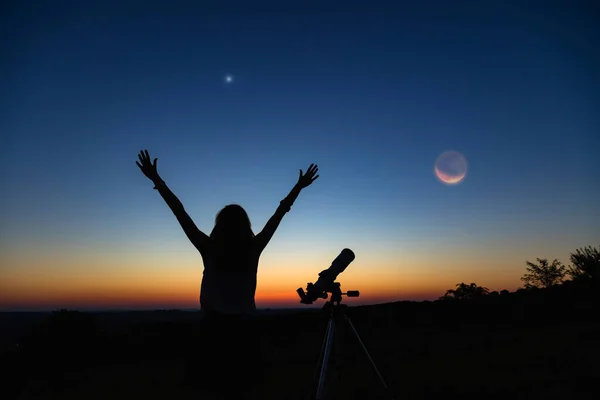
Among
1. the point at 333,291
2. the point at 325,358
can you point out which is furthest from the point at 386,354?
the point at 325,358

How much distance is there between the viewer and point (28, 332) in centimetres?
1151

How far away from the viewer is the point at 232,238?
254 centimetres

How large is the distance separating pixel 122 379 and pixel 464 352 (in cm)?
770

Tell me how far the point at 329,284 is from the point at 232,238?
8.31ft

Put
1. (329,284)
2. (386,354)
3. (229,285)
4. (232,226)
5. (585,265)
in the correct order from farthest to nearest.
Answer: (585,265) < (386,354) < (329,284) < (232,226) < (229,285)

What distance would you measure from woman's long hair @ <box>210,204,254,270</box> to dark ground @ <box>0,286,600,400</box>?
1188 millimetres

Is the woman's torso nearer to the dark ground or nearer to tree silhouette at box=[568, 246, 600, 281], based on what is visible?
the dark ground

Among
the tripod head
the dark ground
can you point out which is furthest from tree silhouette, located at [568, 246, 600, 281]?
the tripod head

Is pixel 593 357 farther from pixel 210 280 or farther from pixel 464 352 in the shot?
pixel 210 280

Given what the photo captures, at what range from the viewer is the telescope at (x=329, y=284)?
478 centimetres

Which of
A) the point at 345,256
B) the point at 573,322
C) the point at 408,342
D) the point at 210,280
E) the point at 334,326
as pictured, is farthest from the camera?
the point at 573,322

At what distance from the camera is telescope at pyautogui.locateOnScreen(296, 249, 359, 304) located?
4781 millimetres

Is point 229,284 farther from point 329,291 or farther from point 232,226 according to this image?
point 329,291

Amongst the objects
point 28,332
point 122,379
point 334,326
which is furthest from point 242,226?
point 28,332
